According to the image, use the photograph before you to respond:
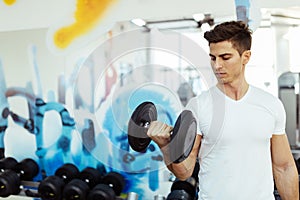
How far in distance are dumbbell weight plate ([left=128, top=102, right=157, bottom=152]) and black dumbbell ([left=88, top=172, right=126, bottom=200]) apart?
4.66ft

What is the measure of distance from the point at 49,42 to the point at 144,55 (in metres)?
1.02

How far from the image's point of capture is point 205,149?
165 cm

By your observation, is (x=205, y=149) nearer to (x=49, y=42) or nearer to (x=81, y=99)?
(x=81, y=99)

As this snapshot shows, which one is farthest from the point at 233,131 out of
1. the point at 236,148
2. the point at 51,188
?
the point at 51,188

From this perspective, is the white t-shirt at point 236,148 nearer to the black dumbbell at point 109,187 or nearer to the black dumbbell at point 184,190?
the black dumbbell at point 184,190

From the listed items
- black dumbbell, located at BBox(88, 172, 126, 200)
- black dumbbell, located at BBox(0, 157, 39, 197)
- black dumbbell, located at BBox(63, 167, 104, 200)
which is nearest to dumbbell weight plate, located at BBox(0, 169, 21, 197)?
black dumbbell, located at BBox(0, 157, 39, 197)

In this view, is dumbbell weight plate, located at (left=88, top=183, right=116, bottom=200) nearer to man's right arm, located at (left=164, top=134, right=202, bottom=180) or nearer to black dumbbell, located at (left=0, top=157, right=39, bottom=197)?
black dumbbell, located at (left=0, top=157, right=39, bottom=197)

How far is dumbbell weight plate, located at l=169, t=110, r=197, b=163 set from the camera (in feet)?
4.51

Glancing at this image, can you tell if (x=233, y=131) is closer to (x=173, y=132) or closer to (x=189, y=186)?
(x=173, y=132)

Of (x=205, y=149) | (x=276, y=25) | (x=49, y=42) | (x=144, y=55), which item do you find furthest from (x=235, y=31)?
(x=49, y=42)

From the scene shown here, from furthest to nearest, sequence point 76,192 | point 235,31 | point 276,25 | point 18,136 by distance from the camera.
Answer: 1. point 18,136
2. point 76,192
3. point 276,25
4. point 235,31

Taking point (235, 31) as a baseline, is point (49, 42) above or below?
above

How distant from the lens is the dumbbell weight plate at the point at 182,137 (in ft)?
4.51

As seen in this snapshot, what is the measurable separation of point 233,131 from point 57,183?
1.85 m
